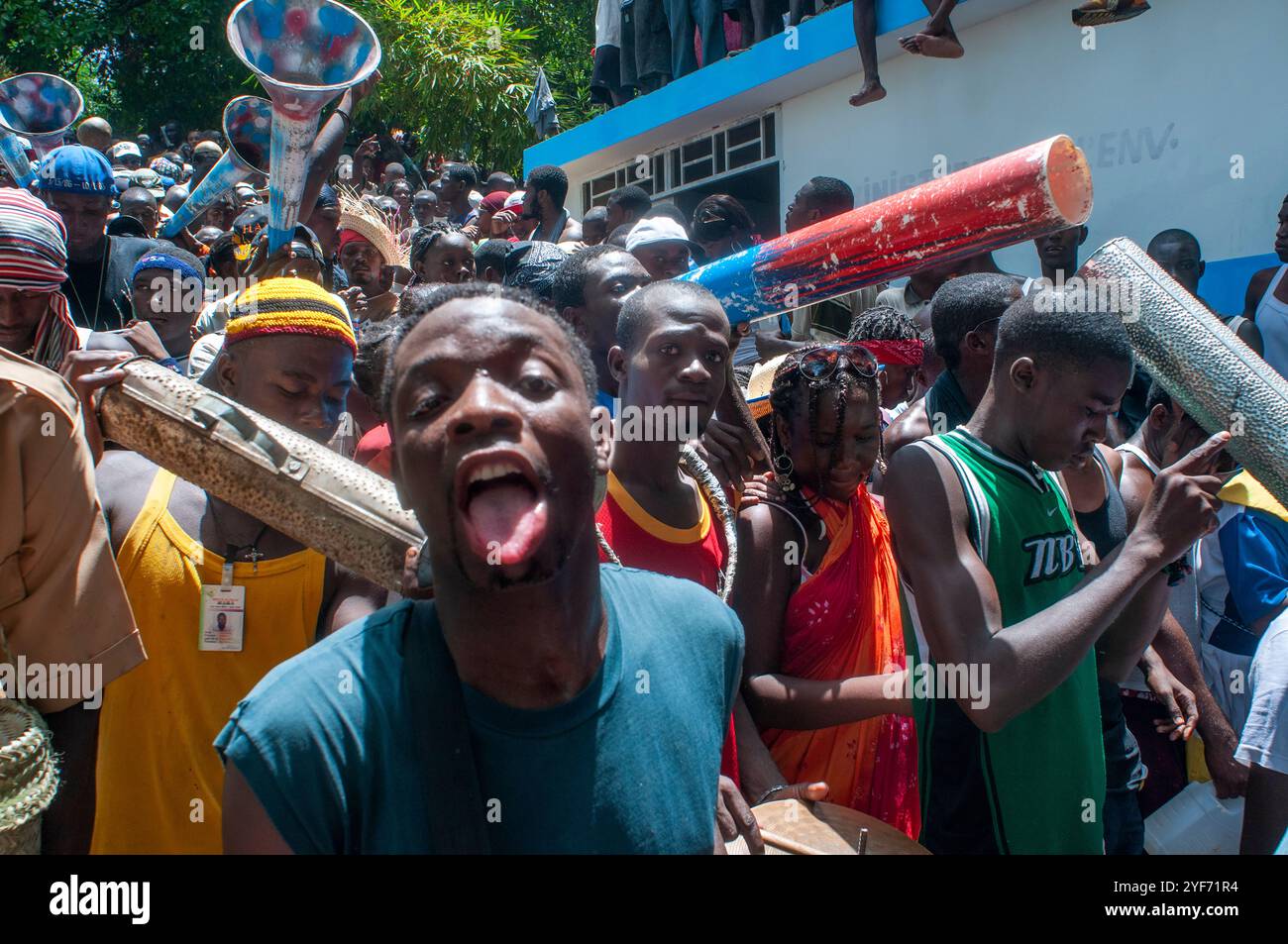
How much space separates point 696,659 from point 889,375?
310 cm

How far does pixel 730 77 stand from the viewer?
1020 centimetres

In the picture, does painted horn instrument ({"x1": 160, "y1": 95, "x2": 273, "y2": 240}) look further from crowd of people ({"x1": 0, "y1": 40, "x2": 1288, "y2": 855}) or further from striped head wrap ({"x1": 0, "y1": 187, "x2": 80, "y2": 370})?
striped head wrap ({"x1": 0, "y1": 187, "x2": 80, "y2": 370})

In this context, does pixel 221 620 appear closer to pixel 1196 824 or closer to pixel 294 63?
pixel 1196 824

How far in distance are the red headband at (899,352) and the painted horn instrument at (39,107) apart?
21.8ft

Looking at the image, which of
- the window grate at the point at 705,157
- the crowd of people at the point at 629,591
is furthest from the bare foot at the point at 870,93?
the crowd of people at the point at 629,591

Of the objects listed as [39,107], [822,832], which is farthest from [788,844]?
[39,107]

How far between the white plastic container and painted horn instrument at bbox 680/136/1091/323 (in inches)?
86.0

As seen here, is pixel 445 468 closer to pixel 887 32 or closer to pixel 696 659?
pixel 696 659

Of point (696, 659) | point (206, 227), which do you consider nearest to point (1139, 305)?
point (696, 659)

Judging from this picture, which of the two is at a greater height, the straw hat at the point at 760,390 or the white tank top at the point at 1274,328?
the white tank top at the point at 1274,328

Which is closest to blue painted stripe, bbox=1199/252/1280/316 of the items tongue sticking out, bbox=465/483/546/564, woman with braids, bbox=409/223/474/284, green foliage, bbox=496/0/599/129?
woman with braids, bbox=409/223/474/284

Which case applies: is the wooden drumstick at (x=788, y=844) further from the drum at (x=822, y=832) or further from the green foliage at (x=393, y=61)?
the green foliage at (x=393, y=61)

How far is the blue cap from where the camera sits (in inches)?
202

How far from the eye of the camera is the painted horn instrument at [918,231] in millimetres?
2469
